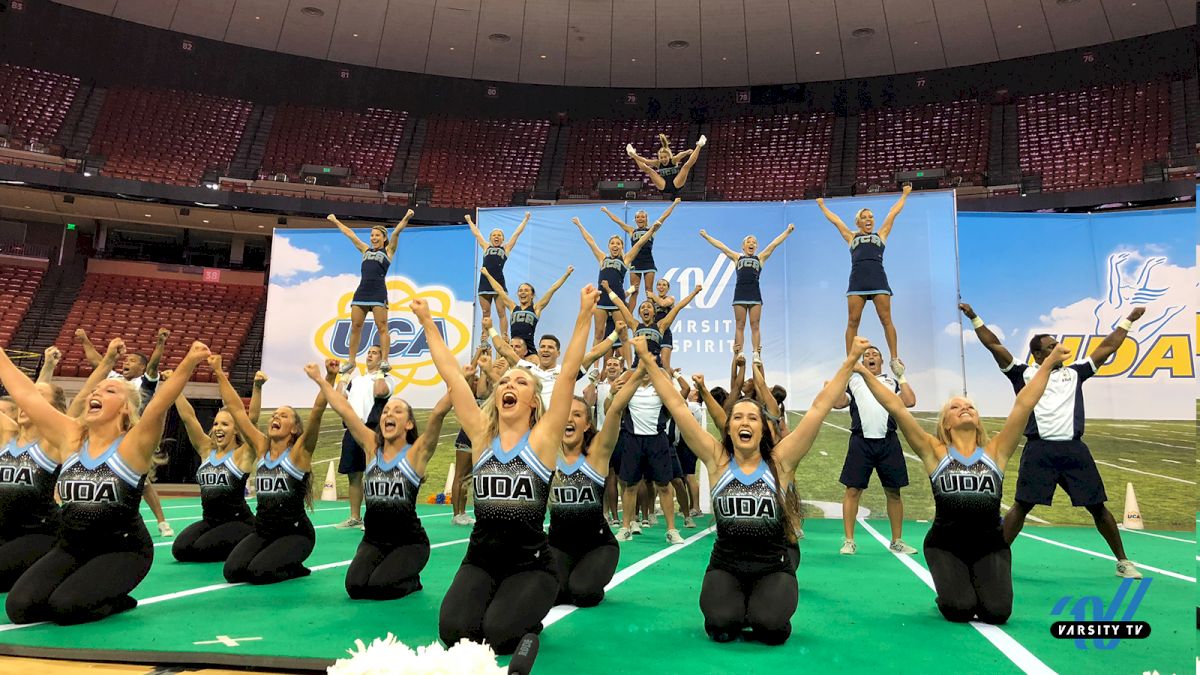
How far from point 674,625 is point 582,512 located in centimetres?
97

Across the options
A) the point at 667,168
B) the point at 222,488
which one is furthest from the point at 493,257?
the point at 222,488

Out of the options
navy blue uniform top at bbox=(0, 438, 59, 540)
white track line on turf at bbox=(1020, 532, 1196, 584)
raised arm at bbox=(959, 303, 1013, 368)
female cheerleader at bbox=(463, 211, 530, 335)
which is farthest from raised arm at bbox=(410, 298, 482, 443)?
female cheerleader at bbox=(463, 211, 530, 335)

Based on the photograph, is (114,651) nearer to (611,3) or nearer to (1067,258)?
(1067,258)

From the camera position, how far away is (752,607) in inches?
150

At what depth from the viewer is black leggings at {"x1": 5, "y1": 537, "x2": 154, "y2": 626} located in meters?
3.88

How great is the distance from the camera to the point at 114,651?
3.32 metres

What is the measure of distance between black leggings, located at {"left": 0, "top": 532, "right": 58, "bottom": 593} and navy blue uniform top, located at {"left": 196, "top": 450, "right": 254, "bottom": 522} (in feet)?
3.78

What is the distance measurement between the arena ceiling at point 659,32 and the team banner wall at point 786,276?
12.6 meters

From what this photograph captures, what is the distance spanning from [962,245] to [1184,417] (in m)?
3.81

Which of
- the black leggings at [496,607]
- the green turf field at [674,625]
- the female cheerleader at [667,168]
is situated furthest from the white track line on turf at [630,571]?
the female cheerleader at [667,168]

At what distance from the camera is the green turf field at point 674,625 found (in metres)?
3.44

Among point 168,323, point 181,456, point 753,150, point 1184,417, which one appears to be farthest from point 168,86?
point 1184,417

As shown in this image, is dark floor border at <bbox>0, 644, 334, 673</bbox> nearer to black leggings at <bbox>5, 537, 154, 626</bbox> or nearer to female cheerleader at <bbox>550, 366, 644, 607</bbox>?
black leggings at <bbox>5, 537, 154, 626</bbox>

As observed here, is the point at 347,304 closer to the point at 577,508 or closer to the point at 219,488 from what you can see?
the point at 219,488
